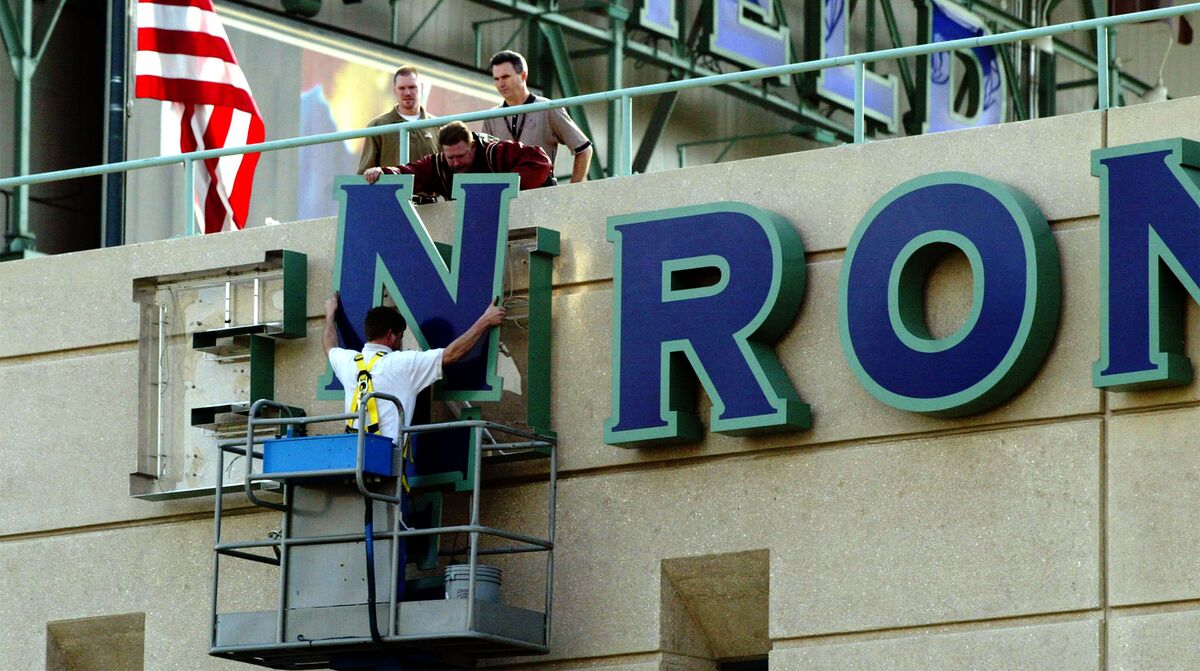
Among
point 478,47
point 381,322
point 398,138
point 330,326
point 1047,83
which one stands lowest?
point 381,322

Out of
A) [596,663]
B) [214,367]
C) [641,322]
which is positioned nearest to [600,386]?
[641,322]

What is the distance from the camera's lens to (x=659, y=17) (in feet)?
106

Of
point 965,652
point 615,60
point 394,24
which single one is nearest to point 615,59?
point 615,60

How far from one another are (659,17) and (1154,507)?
58.9ft

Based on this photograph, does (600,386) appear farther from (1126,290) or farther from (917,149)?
(1126,290)

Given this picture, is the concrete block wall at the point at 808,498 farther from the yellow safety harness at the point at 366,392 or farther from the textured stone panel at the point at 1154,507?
the yellow safety harness at the point at 366,392

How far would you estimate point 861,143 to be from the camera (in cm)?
1692

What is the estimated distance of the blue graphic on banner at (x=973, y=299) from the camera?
1577 cm

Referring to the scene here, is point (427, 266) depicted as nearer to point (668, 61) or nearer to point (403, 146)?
point (403, 146)

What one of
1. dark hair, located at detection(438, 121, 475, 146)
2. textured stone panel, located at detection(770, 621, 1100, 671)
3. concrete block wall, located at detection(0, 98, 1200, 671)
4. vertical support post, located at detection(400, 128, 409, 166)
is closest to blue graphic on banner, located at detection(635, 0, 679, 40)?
vertical support post, located at detection(400, 128, 409, 166)

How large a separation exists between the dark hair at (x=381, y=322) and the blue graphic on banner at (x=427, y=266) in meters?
0.29

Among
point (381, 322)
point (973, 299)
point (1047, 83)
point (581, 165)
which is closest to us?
point (973, 299)

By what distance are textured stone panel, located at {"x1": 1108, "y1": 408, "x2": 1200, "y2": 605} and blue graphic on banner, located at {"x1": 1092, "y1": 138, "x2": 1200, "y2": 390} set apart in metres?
0.30

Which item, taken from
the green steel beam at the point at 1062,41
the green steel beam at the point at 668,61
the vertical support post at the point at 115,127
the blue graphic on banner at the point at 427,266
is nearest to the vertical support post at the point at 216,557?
the blue graphic on banner at the point at 427,266
